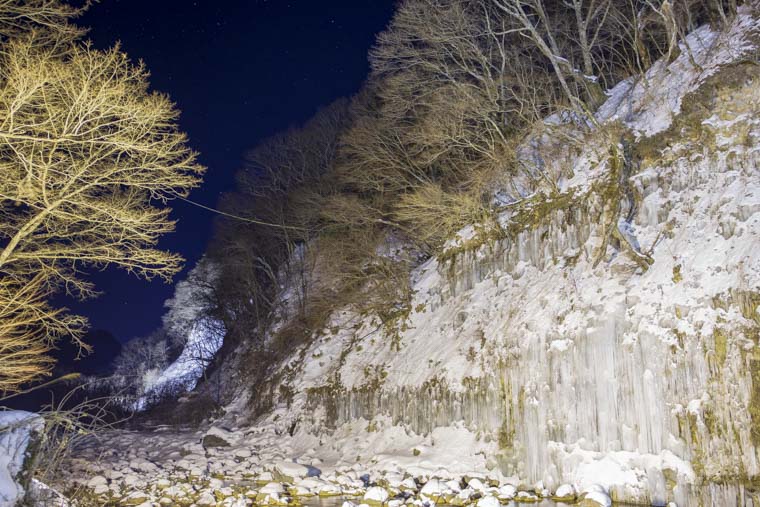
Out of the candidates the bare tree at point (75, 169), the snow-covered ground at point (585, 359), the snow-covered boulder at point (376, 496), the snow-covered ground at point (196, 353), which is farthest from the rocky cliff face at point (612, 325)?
the snow-covered ground at point (196, 353)

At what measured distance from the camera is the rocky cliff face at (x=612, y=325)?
886 cm

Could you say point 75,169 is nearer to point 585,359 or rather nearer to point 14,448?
point 14,448

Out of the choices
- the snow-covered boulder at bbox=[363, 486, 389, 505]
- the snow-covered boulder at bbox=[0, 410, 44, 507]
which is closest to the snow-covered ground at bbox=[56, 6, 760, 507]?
the snow-covered boulder at bbox=[363, 486, 389, 505]

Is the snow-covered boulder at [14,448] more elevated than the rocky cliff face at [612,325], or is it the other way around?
the rocky cliff face at [612,325]

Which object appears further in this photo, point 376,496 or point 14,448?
point 376,496

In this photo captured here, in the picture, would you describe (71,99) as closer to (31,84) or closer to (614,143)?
(31,84)

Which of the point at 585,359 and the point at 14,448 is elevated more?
the point at 585,359

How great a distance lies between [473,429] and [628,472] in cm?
363

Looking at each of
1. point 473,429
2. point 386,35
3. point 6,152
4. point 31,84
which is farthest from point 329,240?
point 31,84

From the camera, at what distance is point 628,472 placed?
920 centimetres

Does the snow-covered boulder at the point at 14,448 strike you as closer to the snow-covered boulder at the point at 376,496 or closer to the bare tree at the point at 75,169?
the bare tree at the point at 75,169

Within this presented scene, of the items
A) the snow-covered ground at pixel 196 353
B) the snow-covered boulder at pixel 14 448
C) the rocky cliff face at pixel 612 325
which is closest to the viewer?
the snow-covered boulder at pixel 14 448

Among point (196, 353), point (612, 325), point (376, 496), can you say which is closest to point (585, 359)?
point (612, 325)

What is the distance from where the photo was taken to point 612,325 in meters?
10.4
